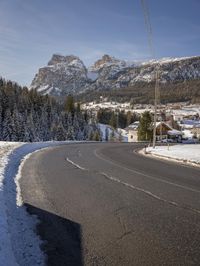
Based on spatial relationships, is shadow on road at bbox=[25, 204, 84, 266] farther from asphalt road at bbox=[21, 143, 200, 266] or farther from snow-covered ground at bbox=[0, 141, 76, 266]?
snow-covered ground at bbox=[0, 141, 76, 266]

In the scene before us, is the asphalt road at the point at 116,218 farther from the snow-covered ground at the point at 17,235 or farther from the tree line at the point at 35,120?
the tree line at the point at 35,120

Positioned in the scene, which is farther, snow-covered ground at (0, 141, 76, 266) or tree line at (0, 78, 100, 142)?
tree line at (0, 78, 100, 142)

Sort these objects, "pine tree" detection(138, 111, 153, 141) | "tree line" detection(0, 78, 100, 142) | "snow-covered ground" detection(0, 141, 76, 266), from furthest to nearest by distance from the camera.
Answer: "pine tree" detection(138, 111, 153, 141)
"tree line" detection(0, 78, 100, 142)
"snow-covered ground" detection(0, 141, 76, 266)

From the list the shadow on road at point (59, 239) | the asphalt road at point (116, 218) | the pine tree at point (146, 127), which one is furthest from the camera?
the pine tree at point (146, 127)

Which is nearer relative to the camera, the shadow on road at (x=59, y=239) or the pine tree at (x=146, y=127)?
the shadow on road at (x=59, y=239)

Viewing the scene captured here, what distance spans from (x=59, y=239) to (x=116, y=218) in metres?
1.67

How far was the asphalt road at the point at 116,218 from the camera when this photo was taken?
572cm

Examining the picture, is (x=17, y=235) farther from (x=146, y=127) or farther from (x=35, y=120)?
(x=35, y=120)

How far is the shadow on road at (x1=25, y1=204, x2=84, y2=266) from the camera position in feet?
18.3

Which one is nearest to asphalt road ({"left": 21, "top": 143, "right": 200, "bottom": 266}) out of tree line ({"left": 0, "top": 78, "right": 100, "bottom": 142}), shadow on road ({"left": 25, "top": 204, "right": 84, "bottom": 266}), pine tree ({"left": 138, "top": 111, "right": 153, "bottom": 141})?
shadow on road ({"left": 25, "top": 204, "right": 84, "bottom": 266})

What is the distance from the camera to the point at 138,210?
8438 millimetres

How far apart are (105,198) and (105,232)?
2.94 meters

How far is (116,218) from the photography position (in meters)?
7.75

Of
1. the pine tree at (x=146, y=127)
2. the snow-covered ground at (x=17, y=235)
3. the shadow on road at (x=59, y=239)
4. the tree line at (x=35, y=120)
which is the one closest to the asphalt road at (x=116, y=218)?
the shadow on road at (x=59, y=239)
